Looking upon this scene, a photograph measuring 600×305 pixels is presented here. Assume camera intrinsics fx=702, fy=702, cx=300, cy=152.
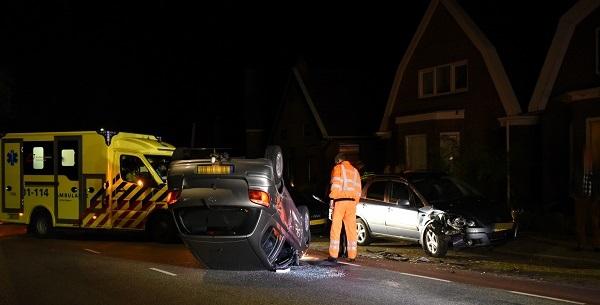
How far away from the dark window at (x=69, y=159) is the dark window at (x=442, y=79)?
12.1m

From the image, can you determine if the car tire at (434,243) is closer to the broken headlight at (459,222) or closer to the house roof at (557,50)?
the broken headlight at (459,222)

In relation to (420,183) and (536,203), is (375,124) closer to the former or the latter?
(536,203)

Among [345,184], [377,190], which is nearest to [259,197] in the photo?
[345,184]

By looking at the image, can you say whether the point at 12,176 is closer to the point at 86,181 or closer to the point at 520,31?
the point at 86,181

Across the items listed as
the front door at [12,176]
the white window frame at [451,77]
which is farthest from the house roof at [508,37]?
the front door at [12,176]

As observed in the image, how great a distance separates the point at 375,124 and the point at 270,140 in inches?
311

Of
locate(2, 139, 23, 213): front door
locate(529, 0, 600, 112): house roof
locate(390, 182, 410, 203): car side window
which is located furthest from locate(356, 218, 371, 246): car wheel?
locate(2, 139, 23, 213): front door

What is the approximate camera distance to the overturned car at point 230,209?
9.31 meters

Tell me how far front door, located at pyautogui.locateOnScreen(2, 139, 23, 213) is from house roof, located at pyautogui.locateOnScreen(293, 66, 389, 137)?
1524cm

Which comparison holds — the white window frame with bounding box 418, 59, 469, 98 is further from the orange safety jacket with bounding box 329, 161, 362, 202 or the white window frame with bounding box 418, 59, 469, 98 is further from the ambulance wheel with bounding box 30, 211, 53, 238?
the ambulance wheel with bounding box 30, 211, 53, 238

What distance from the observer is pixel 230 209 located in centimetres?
938

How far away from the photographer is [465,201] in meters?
13.2

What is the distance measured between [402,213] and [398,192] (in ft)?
1.76

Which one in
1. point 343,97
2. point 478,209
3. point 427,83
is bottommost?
point 478,209
